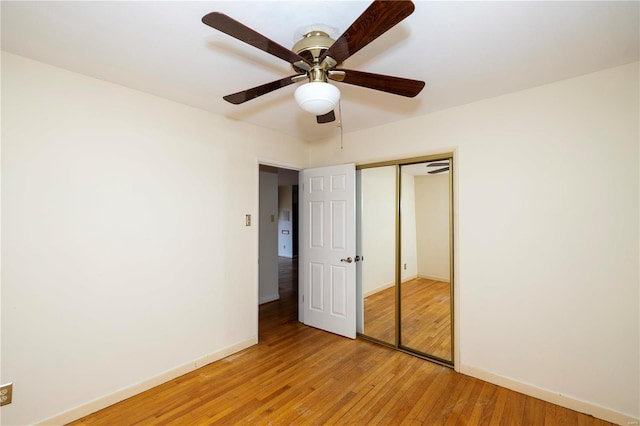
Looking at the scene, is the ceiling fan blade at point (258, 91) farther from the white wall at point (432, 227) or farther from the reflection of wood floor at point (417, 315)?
the reflection of wood floor at point (417, 315)

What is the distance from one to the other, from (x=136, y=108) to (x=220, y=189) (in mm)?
959

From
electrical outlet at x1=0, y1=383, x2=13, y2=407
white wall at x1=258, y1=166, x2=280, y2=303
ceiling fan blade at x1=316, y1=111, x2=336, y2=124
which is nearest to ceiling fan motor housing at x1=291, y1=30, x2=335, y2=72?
ceiling fan blade at x1=316, y1=111, x2=336, y2=124

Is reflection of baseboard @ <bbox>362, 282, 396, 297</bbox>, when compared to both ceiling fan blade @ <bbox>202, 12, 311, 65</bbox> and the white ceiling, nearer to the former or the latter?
the white ceiling

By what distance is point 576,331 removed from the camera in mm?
2086

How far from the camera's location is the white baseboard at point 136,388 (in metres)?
1.95

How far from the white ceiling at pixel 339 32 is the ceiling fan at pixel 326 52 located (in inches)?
7.0

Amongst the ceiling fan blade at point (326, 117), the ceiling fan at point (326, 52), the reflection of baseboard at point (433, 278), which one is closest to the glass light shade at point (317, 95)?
the ceiling fan at point (326, 52)

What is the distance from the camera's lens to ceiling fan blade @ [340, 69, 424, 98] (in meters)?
1.51

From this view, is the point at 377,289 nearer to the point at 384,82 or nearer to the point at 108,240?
the point at 384,82

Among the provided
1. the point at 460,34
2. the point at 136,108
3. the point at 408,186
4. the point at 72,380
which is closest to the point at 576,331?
the point at 408,186

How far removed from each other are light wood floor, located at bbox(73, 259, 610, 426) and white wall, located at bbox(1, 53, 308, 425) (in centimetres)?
27

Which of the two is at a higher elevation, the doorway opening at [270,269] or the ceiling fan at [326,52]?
the ceiling fan at [326,52]

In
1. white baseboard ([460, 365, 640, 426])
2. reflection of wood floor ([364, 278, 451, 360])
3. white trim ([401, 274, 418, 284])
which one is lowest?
white baseboard ([460, 365, 640, 426])

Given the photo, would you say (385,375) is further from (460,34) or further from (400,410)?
(460,34)
